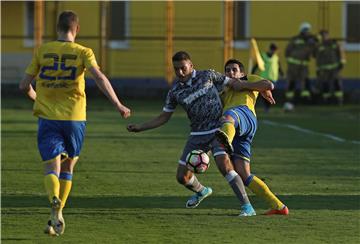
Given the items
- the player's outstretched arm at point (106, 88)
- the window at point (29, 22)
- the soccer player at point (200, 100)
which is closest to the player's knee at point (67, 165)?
the player's outstretched arm at point (106, 88)

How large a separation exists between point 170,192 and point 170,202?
96 centimetres

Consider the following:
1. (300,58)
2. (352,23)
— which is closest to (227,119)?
(300,58)

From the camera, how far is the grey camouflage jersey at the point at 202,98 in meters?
12.0

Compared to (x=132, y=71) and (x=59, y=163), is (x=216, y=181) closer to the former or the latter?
(x=59, y=163)

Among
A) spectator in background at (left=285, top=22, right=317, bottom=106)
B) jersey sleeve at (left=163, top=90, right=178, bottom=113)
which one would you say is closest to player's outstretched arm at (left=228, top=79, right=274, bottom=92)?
jersey sleeve at (left=163, top=90, right=178, bottom=113)

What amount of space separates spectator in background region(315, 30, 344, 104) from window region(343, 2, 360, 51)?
445 cm

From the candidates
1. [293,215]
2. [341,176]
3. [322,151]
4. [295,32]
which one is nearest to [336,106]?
[295,32]

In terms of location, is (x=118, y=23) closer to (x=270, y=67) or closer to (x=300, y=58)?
(x=300, y=58)

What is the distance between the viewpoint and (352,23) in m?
39.5

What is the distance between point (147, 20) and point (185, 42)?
1561 mm

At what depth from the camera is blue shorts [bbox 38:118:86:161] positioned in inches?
421

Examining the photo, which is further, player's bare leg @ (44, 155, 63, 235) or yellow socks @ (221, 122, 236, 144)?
yellow socks @ (221, 122, 236, 144)

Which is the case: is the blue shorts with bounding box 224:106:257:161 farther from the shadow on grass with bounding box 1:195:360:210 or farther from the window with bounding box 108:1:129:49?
the window with bounding box 108:1:129:49

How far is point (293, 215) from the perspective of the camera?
1201 cm
